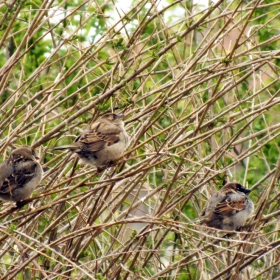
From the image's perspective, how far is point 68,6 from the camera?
342 inches

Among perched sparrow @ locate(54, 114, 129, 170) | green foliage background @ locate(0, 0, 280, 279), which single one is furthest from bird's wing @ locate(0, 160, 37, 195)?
perched sparrow @ locate(54, 114, 129, 170)

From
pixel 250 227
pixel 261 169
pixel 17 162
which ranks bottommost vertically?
pixel 261 169

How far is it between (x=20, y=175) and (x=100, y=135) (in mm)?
726

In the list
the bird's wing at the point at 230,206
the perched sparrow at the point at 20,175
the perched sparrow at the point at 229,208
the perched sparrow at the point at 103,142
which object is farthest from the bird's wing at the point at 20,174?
the bird's wing at the point at 230,206

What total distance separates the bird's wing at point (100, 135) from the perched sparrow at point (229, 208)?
113cm

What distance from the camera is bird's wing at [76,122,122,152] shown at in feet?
18.5

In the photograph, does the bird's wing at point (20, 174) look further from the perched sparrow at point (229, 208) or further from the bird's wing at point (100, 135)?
the perched sparrow at point (229, 208)

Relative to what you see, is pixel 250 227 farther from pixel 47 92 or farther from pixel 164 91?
pixel 47 92

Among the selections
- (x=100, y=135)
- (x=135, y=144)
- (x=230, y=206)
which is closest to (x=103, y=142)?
(x=100, y=135)

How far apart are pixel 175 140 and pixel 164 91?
1.25 ft

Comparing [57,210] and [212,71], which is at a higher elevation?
[212,71]

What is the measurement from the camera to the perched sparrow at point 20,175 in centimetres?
538

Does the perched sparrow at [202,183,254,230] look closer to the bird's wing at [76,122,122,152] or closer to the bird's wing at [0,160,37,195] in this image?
the bird's wing at [76,122,122,152]

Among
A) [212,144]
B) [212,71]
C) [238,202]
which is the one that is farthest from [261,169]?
[212,71]
